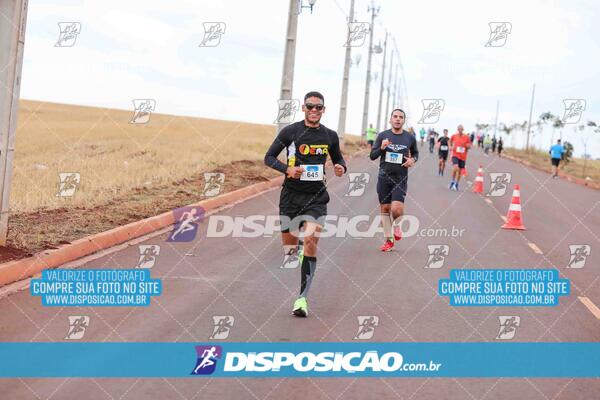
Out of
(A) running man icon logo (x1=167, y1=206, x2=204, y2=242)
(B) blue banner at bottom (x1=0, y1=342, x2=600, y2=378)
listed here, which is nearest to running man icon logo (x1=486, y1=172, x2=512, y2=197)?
(A) running man icon logo (x1=167, y1=206, x2=204, y2=242)

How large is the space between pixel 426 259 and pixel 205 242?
346 centimetres

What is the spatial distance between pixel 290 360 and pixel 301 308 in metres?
1.58

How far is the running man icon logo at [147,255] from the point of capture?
11787mm

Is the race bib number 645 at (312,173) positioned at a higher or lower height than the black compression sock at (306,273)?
higher

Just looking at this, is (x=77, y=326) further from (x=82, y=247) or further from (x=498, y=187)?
(x=498, y=187)

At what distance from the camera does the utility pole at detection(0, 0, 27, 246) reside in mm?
10914

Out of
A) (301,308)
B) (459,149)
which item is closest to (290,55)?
(459,149)

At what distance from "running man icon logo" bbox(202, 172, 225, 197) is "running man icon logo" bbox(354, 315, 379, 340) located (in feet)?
37.4

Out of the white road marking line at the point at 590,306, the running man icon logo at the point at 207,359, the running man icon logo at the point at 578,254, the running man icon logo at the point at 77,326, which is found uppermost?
the running man icon logo at the point at 578,254

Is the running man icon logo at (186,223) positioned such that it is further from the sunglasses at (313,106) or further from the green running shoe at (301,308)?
the sunglasses at (313,106)

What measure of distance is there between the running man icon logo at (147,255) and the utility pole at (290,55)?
14.3 meters

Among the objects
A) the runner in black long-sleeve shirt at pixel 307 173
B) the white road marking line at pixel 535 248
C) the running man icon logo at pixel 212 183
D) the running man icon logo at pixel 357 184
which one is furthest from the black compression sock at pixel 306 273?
the running man icon logo at pixel 357 184

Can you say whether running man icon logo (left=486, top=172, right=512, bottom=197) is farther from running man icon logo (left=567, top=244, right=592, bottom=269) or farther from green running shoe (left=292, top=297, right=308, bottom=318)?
green running shoe (left=292, top=297, right=308, bottom=318)

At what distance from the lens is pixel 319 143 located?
9188 millimetres
